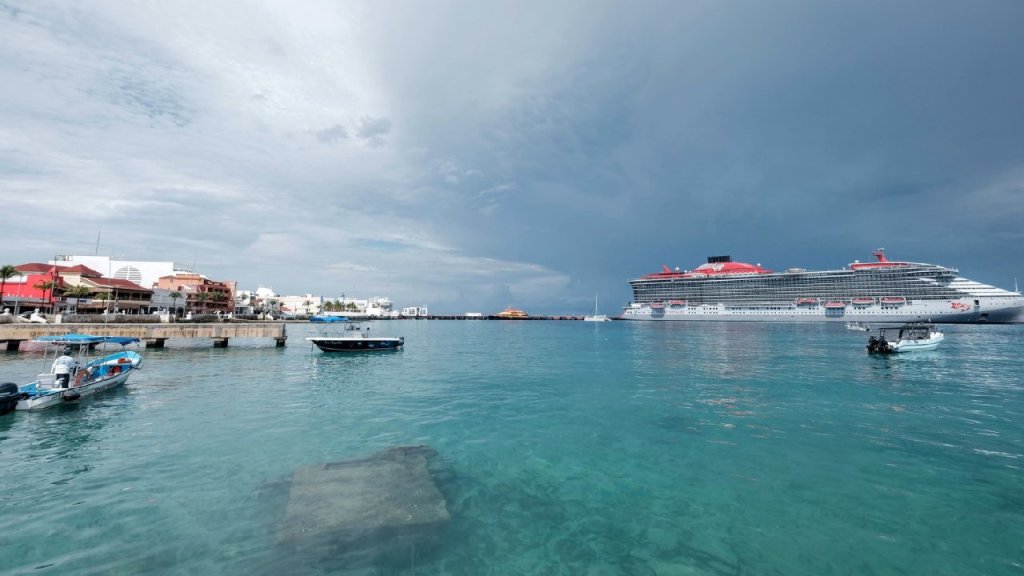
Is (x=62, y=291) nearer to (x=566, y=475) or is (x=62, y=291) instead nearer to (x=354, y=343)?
(x=354, y=343)

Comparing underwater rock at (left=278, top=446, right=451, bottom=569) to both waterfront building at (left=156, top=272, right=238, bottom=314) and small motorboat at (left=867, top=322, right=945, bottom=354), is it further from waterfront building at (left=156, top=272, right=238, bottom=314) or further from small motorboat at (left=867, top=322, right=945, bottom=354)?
waterfront building at (left=156, top=272, right=238, bottom=314)

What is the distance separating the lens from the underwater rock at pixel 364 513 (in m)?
6.91

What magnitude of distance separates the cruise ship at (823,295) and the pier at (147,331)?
414 feet

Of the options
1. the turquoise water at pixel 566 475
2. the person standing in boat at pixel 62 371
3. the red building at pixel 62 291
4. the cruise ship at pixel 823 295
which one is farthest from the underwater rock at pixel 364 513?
the cruise ship at pixel 823 295

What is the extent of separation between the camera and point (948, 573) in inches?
251

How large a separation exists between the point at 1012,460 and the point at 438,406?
1958cm

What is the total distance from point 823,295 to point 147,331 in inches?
5996

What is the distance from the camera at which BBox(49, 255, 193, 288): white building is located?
317 feet

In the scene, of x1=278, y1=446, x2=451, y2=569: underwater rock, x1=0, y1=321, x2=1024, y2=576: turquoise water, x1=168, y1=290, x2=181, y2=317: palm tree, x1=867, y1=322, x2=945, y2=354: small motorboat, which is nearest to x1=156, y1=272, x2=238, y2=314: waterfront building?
x1=168, y1=290, x2=181, y2=317: palm tree

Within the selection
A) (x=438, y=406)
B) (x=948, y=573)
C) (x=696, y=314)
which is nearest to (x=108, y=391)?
(x=438, y=406)

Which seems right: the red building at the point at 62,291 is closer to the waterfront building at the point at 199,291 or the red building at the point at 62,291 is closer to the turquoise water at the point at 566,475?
the waterfront building at the point at 199,291

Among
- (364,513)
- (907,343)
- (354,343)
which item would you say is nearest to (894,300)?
(907,343)

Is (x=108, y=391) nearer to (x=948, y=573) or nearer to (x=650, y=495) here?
(x=650, y=495)

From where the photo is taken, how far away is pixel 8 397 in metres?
15.6
